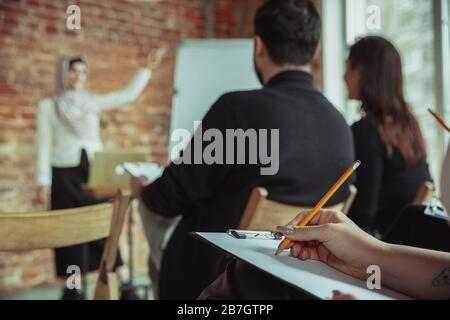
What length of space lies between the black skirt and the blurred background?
249 millimetres

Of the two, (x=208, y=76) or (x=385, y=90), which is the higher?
(x=208, y=76)

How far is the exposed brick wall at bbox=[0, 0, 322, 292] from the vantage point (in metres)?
2.96

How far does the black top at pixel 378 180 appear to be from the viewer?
159cm

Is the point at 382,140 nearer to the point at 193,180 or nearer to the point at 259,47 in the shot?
the point at 259,47

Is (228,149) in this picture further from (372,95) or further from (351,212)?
(372,95)

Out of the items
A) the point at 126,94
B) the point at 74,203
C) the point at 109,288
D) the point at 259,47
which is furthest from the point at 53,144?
the point at 109,288

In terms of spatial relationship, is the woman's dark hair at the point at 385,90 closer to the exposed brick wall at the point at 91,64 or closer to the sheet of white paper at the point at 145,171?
the sheet of white paper at the point at 145,171

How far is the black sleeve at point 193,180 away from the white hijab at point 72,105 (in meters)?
1.95

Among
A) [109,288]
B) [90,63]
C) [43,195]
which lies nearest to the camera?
[109,288]

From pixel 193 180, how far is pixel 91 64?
235 cm

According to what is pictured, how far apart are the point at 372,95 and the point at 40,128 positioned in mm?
2040

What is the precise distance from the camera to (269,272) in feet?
1.37

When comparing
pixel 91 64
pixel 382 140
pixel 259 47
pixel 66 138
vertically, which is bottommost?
pixel 382 140

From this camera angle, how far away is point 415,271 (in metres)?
0.50
